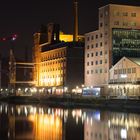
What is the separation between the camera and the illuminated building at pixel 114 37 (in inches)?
3169

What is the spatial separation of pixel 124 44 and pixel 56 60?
87.0ft

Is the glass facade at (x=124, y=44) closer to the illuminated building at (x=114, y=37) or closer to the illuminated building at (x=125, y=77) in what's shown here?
the illuminated building at (x=114, y=37)

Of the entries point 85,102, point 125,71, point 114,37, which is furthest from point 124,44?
point 85,102

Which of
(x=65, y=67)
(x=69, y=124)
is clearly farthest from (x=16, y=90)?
(x=69, y=124)

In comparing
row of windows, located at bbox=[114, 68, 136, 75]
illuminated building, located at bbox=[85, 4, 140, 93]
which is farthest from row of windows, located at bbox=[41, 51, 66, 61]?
row of windows, located at bbox=[114, 68, 136, 75]

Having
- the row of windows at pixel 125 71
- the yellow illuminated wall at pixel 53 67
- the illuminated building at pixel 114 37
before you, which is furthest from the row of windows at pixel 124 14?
the yellow illuminated wall at pixel 53 67

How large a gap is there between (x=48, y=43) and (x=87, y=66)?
2863 cm

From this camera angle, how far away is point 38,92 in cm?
11162

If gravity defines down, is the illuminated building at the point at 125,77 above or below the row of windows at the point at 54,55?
below

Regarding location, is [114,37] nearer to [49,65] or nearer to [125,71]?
[125,71]

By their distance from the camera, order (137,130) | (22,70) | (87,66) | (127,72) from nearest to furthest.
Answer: (137,130) → (127,72) → (87,66) → (22,70)

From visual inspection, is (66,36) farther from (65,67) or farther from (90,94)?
(90,94)

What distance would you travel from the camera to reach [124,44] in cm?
8094

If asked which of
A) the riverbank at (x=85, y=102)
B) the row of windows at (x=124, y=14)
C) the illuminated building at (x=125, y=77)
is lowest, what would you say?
the riverbank at (x=85, y=102)
